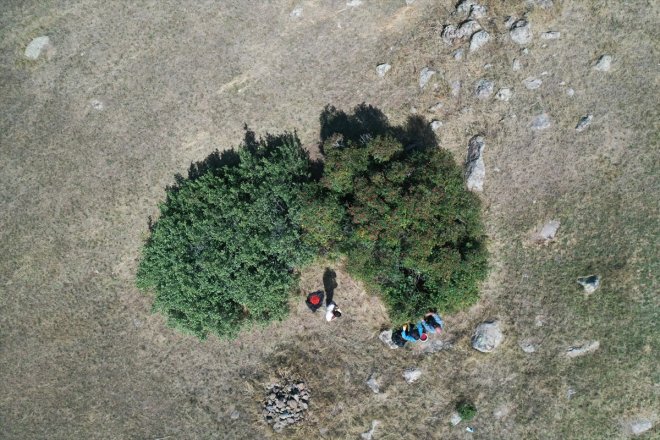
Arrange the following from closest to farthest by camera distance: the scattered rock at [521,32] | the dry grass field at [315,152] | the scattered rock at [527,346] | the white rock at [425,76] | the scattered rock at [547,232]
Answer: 1. the dry grass field at [315,152]
2. the scattered rock at [527,346]
3. the scattered rock at [547,232]
4. the scattered rock at [521,32]
5. the white rock at [425,76]

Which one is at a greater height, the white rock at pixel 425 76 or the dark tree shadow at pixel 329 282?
the white rock at pixel 425 76

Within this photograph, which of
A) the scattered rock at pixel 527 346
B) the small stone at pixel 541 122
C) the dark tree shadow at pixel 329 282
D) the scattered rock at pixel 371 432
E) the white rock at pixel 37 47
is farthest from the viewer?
the white rock at pixel 37 47

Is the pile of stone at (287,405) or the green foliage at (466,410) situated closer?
the green foliage at (466,410)

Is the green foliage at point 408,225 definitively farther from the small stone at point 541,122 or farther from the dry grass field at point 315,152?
the small stone at point 541,122

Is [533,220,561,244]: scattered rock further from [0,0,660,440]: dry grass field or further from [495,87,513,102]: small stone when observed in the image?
[495,87,513,102]: small stone

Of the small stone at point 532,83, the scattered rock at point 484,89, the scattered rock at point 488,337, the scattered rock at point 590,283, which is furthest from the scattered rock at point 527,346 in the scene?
the small stone at point 532,83

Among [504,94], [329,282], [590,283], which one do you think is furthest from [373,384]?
[504,94]
